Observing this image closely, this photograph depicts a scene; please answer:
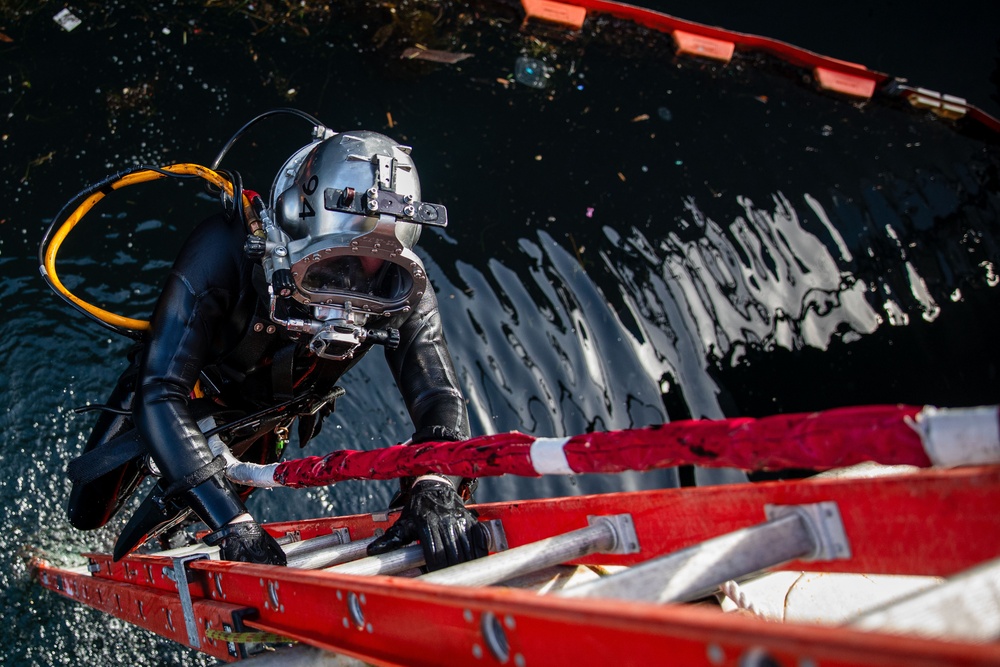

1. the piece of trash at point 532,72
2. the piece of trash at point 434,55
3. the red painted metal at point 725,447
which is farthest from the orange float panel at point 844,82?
the red painted metal at point 725,447

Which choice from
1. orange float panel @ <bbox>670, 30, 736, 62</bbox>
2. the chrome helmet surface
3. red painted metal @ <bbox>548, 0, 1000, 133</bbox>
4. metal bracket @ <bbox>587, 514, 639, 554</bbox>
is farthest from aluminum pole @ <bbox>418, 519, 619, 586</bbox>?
red painted metal @ <bbox>548, 0, 1000, 133</bbox>

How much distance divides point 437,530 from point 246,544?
2.13 feet

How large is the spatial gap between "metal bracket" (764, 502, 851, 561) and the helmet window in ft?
5.56

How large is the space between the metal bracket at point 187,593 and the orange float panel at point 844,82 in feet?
20.9

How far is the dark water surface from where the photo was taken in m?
4.86

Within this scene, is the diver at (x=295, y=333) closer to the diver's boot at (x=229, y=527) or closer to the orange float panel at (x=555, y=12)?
the diver's boot at (x=229, y=527)

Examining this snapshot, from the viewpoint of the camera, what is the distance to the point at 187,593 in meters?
2.54

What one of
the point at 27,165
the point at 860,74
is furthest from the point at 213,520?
the point at 860,74

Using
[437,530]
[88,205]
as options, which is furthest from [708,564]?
[88,205]

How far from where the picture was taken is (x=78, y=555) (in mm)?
4562

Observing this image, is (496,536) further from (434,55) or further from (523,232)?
(434,55)

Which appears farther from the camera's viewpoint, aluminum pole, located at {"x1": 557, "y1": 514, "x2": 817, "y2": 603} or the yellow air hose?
the yellow air hose

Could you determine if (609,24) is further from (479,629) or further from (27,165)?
(479,629)

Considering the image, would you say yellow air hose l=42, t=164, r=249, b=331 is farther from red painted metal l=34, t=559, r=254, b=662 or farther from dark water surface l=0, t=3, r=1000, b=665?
dark water surface l=0, t=3, r=1000, b=665
